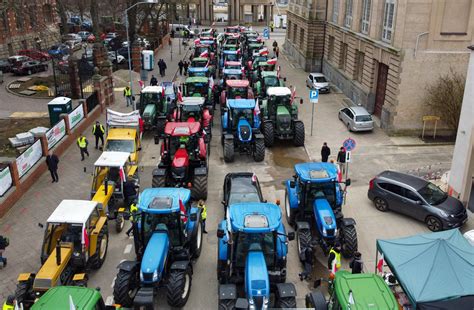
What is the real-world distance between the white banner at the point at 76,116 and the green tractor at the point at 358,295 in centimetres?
1699

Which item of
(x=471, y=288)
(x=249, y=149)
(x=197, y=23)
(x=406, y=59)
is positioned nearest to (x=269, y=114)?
(x=249, y=149)

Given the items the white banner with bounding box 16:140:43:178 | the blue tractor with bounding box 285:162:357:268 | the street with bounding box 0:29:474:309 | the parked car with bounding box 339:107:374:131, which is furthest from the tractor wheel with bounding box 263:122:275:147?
the white banner with bounding box 16:140:43:178

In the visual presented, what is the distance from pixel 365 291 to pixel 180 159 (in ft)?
29.3

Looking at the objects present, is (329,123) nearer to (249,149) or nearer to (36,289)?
(249,149)

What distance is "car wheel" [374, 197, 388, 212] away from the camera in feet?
53.6

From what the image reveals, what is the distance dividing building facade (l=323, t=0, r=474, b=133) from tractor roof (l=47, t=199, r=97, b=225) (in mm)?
16882

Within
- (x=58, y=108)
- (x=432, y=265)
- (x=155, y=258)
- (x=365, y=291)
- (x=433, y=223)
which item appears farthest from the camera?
(x=58, y=108)

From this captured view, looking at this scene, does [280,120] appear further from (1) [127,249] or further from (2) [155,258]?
(2) [155,258]

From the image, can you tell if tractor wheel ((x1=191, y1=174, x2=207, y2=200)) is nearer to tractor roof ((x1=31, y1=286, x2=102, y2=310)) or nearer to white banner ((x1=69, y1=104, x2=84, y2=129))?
tractor roof ((x1=31, y1=286, x2=102, y2=310))

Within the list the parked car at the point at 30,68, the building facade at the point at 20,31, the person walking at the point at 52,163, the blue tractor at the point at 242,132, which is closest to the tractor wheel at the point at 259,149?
the blue tractor at the point at 242,132

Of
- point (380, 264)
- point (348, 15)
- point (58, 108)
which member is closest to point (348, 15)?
point (348, 15)

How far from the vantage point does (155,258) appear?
1074cm

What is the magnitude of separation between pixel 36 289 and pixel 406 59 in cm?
1935

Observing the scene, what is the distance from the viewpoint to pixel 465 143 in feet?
53.4
